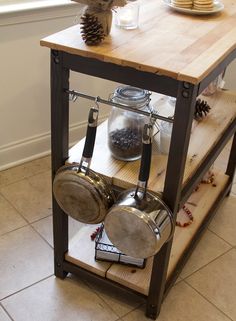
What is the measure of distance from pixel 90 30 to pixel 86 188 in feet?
1.44

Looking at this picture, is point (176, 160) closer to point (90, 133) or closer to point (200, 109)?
point (90, 133)

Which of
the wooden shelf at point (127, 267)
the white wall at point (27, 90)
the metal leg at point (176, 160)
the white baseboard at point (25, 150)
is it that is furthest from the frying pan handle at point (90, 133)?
the white baseboard at point (25, 150)

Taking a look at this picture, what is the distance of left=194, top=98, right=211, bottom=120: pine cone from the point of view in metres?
1.66

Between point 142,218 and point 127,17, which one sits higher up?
point 127,17

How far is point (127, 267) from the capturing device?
1.58m

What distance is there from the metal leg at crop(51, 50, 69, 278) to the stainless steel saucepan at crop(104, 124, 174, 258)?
0.24 m

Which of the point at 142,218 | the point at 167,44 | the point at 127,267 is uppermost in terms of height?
the point at 167,44

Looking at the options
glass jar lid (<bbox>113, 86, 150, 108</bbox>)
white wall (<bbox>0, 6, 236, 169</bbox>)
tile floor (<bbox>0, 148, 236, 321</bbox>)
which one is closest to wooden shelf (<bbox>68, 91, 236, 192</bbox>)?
glass jar lid (<bbox>113, 86, 150, 108</bbox>)

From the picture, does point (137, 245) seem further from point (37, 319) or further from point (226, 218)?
point (226, 218)

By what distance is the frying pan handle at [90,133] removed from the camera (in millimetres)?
1275

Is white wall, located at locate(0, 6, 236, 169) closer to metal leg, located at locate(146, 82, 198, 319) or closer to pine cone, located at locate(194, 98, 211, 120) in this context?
pine cone, located at locate(194, 98, 211, 120)

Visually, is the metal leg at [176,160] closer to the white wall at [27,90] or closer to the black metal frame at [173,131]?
the black metal frame at [173,131]

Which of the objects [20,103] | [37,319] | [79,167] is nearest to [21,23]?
[20,103]

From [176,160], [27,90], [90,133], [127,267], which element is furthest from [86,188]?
[27,90]
